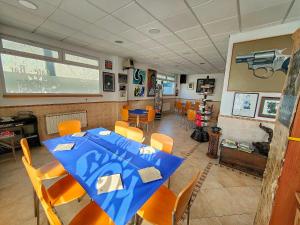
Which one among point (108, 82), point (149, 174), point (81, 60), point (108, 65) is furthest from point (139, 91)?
point (149, 174)

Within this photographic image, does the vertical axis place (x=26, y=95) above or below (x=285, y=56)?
below

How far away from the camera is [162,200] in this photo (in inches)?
52.2

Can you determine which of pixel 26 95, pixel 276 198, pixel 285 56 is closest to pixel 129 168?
pixel 276 198

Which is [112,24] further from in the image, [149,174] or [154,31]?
[149,174]

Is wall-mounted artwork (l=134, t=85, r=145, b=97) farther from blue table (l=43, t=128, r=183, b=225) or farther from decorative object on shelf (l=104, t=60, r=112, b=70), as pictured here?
blue table (l=43, t=128, r=183, b=225)

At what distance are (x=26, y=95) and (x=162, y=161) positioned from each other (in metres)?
3.65

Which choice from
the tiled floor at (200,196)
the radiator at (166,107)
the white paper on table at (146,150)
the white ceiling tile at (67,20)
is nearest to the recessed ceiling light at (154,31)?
the white ceiling tile at (67,20)

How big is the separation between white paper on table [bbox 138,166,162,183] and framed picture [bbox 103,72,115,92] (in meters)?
4.10

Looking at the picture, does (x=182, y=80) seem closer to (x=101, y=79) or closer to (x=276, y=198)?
(x=101, y=79)

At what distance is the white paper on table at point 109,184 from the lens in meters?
1.02

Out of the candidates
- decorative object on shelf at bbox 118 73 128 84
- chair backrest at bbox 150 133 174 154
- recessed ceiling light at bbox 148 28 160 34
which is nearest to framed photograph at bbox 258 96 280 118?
chair backrest at bbox 150 133 174 154

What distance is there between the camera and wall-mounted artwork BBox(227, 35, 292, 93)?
231 centimetres

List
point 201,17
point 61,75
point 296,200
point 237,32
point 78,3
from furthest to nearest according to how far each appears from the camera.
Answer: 1. point 61,75
2. point 237,32
3. point 201,17
4. point 78,3
5. point 296,200

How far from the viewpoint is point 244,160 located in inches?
99.1
